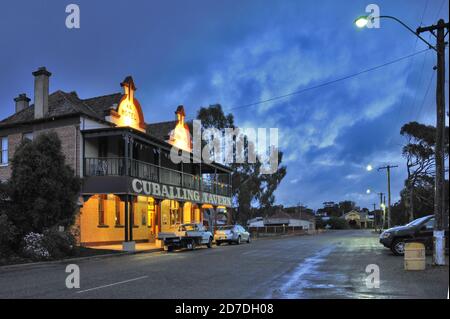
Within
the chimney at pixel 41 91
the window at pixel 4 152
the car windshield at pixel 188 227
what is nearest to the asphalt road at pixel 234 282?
the car windshield at pixel 188 227

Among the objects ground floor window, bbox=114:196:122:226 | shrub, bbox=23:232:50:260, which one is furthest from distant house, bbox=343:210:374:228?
shrub, bbox=23:232:50:260

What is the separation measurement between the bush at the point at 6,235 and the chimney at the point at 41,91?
10.4 m

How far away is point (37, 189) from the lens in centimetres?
2195

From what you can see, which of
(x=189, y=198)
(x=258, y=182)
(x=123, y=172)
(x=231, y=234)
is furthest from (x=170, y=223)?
(x=258, y=182)

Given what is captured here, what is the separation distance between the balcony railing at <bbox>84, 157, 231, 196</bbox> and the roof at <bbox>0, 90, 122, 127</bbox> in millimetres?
2785

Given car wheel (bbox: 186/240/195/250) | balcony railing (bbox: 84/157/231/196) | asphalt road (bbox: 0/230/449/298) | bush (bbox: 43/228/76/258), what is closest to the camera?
asphalt road (bbox: 0/230/449/298)

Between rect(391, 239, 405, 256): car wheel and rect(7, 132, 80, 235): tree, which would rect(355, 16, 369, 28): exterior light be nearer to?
rect(391, 239, 405, 256): car wheel

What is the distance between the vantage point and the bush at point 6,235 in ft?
67.2

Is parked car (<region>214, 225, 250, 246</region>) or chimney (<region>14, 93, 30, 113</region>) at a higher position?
chimney (<region>14, 93, 30, 113</region>)

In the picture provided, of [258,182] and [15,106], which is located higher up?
[15,106]

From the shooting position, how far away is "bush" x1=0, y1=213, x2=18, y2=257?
2047 centimetres
